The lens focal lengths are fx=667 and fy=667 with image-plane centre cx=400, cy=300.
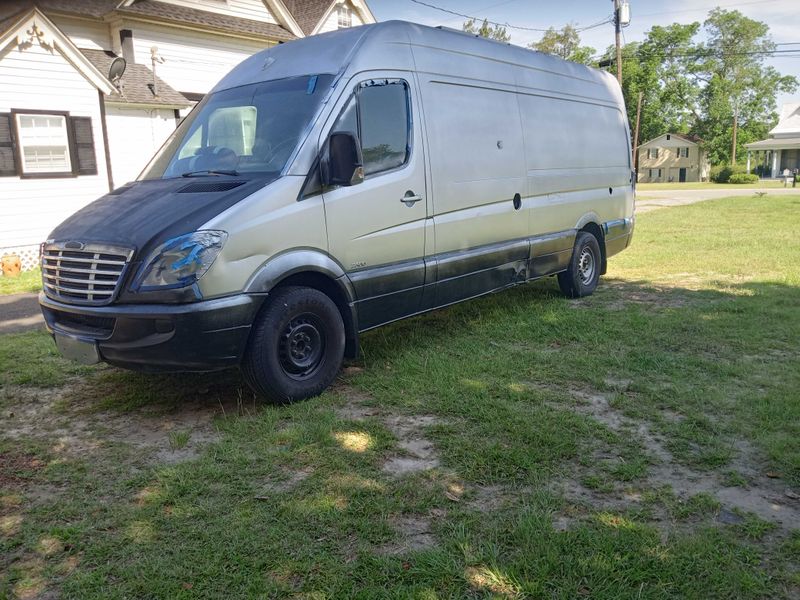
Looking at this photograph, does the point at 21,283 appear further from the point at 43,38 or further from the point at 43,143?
the point at 43,38

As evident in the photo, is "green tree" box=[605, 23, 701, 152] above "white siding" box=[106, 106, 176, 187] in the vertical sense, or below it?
above

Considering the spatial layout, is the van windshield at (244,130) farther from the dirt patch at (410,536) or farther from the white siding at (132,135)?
the white siding at (132,135)

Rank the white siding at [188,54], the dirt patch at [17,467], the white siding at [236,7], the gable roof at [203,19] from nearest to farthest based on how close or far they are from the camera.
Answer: the dirt patch at [17,467]
the gable roof at [203,19]
the white siding at [188,54]
the white siding at [236,7]

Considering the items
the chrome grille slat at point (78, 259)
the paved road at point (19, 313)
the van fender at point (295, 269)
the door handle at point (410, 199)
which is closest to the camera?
the chrome grille slat at point (78, 259)

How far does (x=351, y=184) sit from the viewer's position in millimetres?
5035

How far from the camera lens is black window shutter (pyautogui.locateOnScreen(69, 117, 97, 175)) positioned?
1450 centimetres

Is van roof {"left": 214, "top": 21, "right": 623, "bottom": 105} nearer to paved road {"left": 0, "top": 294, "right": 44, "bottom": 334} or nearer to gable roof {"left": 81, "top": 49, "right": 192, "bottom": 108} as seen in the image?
paved road {"left": 0, "top": 294, "right": 44, "bottom": 334}

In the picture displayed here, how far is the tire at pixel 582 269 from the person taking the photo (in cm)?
817

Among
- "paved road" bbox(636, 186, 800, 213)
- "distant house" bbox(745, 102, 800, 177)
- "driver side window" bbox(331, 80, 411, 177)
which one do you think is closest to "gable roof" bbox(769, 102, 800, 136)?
"distant house" bbox(745, 102, 800, 177)

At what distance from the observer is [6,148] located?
1329 centimetres

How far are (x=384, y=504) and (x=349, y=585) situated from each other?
2.16 feet

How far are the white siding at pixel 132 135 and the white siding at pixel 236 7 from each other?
11.9ft

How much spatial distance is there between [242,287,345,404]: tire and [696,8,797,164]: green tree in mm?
76656

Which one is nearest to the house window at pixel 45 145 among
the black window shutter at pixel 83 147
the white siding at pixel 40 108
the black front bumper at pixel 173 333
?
the black window shutter at pixel 83 147
